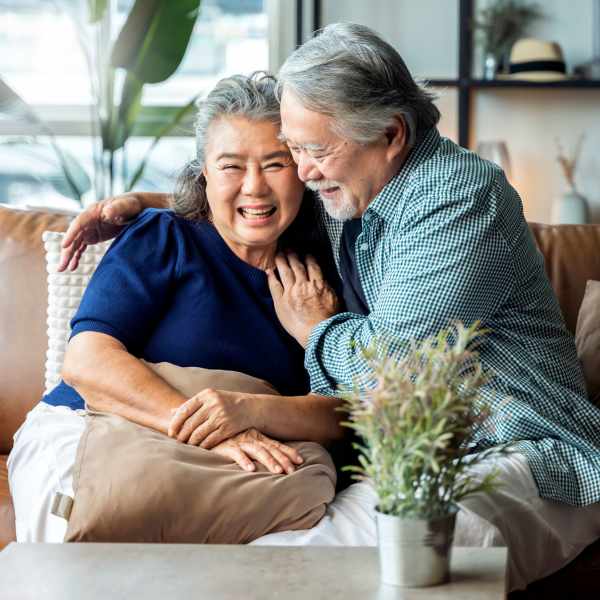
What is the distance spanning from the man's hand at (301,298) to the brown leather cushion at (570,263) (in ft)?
2.05

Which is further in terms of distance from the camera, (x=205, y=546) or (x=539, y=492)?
(x=539, y=492)

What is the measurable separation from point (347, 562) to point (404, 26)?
4386 millimetres

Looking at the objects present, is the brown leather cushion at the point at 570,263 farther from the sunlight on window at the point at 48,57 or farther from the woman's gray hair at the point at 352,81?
the sunlight on window at the point at 48,57

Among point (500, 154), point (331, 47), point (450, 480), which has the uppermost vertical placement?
point (331, 47)

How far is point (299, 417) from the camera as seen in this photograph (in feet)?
5.70

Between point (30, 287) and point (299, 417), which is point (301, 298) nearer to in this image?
point (299, 417)

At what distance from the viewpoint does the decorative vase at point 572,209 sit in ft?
16.5

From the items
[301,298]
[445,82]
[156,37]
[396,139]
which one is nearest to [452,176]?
[396,139]

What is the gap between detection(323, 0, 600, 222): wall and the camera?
5.22 meters

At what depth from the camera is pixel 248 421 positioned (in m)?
1.69

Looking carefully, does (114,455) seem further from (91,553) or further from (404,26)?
(404,26)

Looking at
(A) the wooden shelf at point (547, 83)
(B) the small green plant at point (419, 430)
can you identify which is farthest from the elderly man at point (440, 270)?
(A) the wooden shelf at point (547, 83)

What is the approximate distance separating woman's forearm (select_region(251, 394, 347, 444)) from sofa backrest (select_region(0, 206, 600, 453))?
735mm

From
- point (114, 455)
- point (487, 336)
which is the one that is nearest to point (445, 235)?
point (487, 336)
